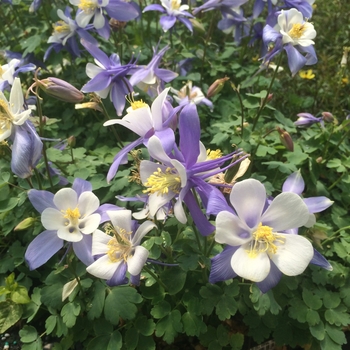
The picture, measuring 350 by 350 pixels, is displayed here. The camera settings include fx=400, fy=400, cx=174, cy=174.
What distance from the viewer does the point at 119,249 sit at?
0.95 m

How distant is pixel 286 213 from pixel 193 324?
1.56ft

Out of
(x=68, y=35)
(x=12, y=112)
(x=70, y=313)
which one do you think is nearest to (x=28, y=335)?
(x=70, y=313)

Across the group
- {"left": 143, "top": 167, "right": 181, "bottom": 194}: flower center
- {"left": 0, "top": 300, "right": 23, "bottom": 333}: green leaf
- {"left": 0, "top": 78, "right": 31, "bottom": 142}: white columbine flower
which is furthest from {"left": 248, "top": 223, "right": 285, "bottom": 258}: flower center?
{"left": 0, "top": 300, "right": 23, "bottom": 333}: green leaf

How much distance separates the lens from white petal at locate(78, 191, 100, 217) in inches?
41.1

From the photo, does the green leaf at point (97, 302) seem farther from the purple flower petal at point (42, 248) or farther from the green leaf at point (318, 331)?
the green leaf at point (318, 331)

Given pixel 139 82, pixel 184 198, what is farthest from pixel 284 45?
pixel 184 198

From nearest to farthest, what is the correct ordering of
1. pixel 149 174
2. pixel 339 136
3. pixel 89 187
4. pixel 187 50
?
pixel 149 174 < pixel 89 187 < pixel 339 136 < pixel 187 50

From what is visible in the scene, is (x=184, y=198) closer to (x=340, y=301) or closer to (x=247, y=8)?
(x=340, y=301)

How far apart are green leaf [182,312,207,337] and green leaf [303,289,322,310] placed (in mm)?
361

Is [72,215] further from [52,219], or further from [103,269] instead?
[103,269]

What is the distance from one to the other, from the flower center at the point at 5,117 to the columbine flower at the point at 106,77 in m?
0.32

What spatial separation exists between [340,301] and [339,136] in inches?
28.0

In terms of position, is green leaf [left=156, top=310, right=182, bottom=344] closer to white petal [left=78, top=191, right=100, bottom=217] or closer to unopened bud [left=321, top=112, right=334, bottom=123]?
white petal [left=78, top=191, right=100, bottom=217]

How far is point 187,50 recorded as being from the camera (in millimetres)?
2064
